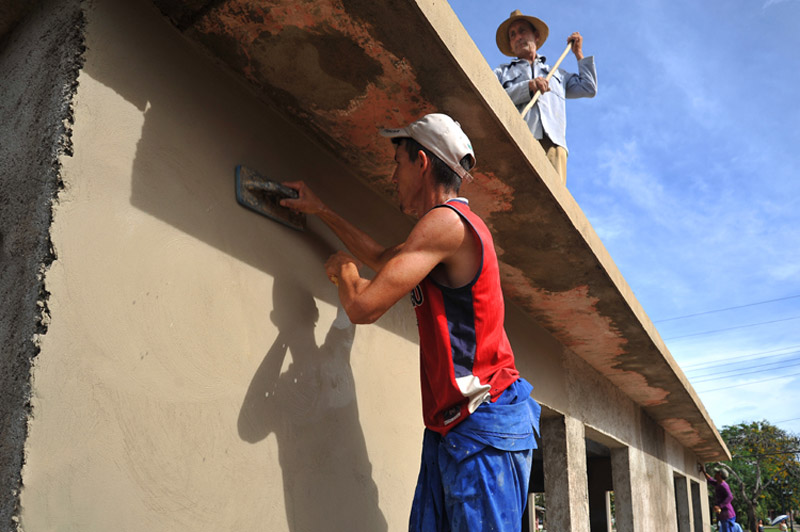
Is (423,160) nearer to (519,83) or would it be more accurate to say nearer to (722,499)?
(519,83)

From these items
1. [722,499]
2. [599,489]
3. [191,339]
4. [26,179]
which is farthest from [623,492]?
[722,499]

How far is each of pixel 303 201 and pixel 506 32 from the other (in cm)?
325

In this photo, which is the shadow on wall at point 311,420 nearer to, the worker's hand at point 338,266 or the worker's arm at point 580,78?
the worker's hand at point 338,266

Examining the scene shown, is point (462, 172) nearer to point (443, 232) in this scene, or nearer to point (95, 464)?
point (443, 232)

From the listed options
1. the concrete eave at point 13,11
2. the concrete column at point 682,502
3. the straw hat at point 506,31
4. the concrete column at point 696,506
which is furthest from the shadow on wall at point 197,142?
the concrete column at point 696,506

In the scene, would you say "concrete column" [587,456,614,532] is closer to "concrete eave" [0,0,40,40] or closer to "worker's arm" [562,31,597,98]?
"worker's arm" [562,31,597,98]

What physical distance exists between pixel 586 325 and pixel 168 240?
3650 millimetres

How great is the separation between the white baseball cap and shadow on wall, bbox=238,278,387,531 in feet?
2.32

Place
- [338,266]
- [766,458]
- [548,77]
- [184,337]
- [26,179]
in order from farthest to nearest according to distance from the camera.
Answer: [766,458] < [548,77] < [338,266] < [184,337] < [26,179]

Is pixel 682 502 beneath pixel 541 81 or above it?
beneath

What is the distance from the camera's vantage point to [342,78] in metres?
2.38

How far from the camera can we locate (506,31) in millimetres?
5113

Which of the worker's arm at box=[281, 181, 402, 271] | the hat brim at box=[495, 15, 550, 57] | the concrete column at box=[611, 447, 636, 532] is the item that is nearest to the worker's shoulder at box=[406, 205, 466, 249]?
the worker's arm at box=[281, 181, 402, 271]

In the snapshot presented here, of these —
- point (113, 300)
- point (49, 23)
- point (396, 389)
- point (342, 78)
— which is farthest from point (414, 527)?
point (49, 23)
